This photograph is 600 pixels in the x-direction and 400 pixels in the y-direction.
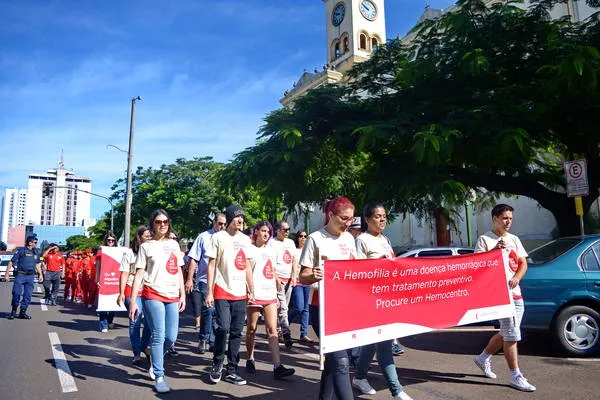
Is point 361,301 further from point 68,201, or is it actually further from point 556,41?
point 68,201

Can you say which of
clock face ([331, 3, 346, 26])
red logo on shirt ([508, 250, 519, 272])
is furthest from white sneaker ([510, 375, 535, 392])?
clock face ([331, 3, 346, 26])

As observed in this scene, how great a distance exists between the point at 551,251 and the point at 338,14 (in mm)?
50116

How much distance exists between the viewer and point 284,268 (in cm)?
835

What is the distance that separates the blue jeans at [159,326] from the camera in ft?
17.0

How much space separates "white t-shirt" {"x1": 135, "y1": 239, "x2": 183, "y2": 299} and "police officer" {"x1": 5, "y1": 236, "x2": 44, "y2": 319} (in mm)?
7791

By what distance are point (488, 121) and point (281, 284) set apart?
5107mm

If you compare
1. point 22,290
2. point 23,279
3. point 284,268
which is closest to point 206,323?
point 284,268

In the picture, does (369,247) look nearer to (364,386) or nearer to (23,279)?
(364,386)

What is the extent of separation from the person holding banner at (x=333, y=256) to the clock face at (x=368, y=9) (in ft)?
167

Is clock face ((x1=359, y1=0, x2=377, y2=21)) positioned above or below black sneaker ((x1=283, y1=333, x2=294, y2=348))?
above

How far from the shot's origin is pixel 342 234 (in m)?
4.34

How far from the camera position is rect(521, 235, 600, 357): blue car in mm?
6395

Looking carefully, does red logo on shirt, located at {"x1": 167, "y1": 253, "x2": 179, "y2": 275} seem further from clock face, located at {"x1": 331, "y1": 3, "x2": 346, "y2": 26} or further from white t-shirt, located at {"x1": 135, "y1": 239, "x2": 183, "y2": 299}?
clock face, located at {"x1": 331, "y1": 3, "x2": 346, "y2": 26}

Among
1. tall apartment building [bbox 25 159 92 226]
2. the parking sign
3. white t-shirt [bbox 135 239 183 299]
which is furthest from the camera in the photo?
tall apartment building [bbox 25 159 92 226]
